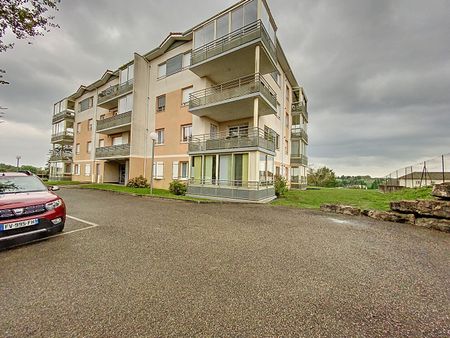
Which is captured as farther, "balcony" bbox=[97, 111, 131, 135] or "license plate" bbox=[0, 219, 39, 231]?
"balcony" bbox=[97, 111, 131, 135]

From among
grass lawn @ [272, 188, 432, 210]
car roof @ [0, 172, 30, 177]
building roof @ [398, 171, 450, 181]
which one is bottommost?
grass lawn @ [272, 188, 432, 210]

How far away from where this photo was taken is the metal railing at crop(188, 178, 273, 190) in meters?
12.3

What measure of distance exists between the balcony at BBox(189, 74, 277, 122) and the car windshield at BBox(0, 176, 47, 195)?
1106 centimetres

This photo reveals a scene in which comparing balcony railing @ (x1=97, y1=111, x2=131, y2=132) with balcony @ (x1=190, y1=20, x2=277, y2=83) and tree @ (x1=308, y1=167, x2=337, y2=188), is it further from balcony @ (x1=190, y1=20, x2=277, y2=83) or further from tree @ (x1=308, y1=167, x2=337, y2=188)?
tree @ (x1=308, y1=167, x2=337, y2=188)

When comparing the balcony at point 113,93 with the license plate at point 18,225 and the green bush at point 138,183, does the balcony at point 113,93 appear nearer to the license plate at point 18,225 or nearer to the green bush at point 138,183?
the green bush at point 138,183

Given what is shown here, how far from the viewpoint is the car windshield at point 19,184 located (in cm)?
502

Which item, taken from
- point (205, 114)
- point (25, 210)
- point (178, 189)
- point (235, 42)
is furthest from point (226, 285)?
point (235, 42)

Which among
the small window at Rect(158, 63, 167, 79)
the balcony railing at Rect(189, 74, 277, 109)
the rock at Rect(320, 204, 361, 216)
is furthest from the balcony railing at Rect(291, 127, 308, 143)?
the rock at Rect(320, 204, 361, 216)

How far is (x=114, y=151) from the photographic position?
2108cm

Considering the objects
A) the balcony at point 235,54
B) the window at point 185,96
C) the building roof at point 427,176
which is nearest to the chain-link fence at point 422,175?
the building roof at point 427,176

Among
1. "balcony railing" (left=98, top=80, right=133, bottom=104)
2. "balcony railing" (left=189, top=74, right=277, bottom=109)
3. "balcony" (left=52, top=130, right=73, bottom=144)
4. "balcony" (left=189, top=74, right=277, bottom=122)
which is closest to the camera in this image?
"balcony railing" (left=189, top=74, right=277, bottom=109)

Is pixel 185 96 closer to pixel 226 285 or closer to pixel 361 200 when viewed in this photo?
pixel 361 200

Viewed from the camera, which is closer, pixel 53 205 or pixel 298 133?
pixel 53 205

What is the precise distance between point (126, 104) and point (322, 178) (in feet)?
142
